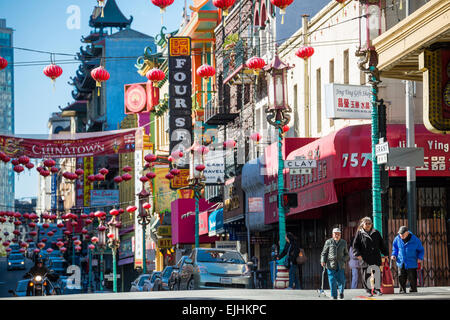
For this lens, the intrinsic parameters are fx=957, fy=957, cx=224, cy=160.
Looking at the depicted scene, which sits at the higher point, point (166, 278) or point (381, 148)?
point (381, 148)

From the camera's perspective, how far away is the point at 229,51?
47.5 m

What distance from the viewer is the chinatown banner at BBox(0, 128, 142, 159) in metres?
41.3

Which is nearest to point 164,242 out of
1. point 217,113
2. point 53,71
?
point 217,113

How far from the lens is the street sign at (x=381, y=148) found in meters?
20.4

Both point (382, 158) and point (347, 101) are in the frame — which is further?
point (347, 101)

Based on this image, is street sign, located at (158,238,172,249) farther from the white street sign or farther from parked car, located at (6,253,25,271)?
the white street sign

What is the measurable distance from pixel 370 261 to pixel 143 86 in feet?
190

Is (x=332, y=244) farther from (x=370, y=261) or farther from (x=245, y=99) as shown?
(x=245, y=99)

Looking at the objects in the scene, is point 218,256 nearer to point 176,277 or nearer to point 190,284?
point 190,284

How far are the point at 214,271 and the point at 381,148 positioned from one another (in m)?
7.75

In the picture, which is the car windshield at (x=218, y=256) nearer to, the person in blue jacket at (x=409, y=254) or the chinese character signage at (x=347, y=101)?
the chinese character signage at (x=347, y=101)

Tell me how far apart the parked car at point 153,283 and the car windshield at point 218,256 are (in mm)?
5484

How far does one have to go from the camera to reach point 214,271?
2662 centimetres
